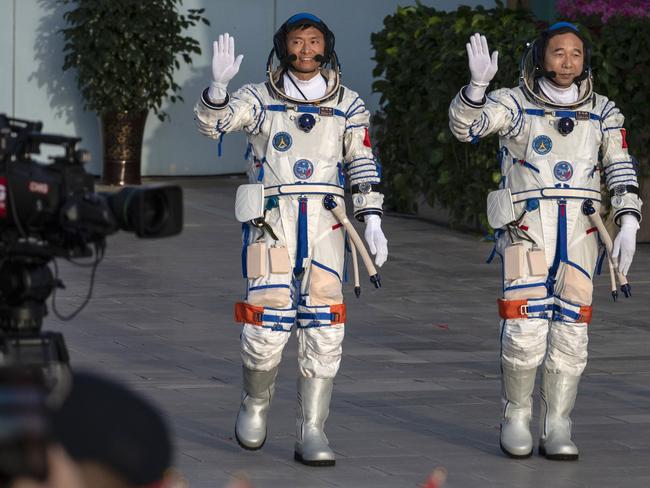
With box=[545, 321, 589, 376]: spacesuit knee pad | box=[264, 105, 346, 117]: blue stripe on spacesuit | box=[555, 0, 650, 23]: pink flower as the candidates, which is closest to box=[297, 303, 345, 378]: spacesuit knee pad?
box=[264, 105, 346, 117]: blue stripe on spacesuit

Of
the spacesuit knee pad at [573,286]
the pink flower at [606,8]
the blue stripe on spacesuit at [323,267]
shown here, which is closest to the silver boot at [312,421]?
the blue stripe on spacesuit at [323,267]

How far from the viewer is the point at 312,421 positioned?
6.46 m

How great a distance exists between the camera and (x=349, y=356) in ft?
29.1

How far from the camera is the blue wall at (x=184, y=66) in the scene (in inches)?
680

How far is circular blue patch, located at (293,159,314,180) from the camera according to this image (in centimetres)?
640

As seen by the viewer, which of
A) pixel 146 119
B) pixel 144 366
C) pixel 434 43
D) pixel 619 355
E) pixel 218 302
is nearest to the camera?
pixel 144 366

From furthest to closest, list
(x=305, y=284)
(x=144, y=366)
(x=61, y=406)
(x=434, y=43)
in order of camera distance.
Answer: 1. (x=434, y=43)
2. (x=144, y=366)
3. (x=305, y=284)
4. (x=61, y=406)

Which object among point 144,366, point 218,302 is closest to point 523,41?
point 218,302

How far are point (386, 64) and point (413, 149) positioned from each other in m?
0.89

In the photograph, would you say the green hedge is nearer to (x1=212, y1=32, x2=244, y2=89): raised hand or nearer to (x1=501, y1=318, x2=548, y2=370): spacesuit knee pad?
(x1=501, y1=318, x2=548, y2=370): spacesuit knee pad

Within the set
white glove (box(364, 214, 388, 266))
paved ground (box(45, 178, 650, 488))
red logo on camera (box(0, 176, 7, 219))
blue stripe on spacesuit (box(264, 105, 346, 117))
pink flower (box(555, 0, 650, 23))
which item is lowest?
paved ground (box(45, 178, 650, 488))

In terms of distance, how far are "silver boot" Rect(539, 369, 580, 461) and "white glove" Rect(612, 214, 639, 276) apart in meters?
0.56

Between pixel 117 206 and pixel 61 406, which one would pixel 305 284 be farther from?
pixel 61 406

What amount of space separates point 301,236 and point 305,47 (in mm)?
811
